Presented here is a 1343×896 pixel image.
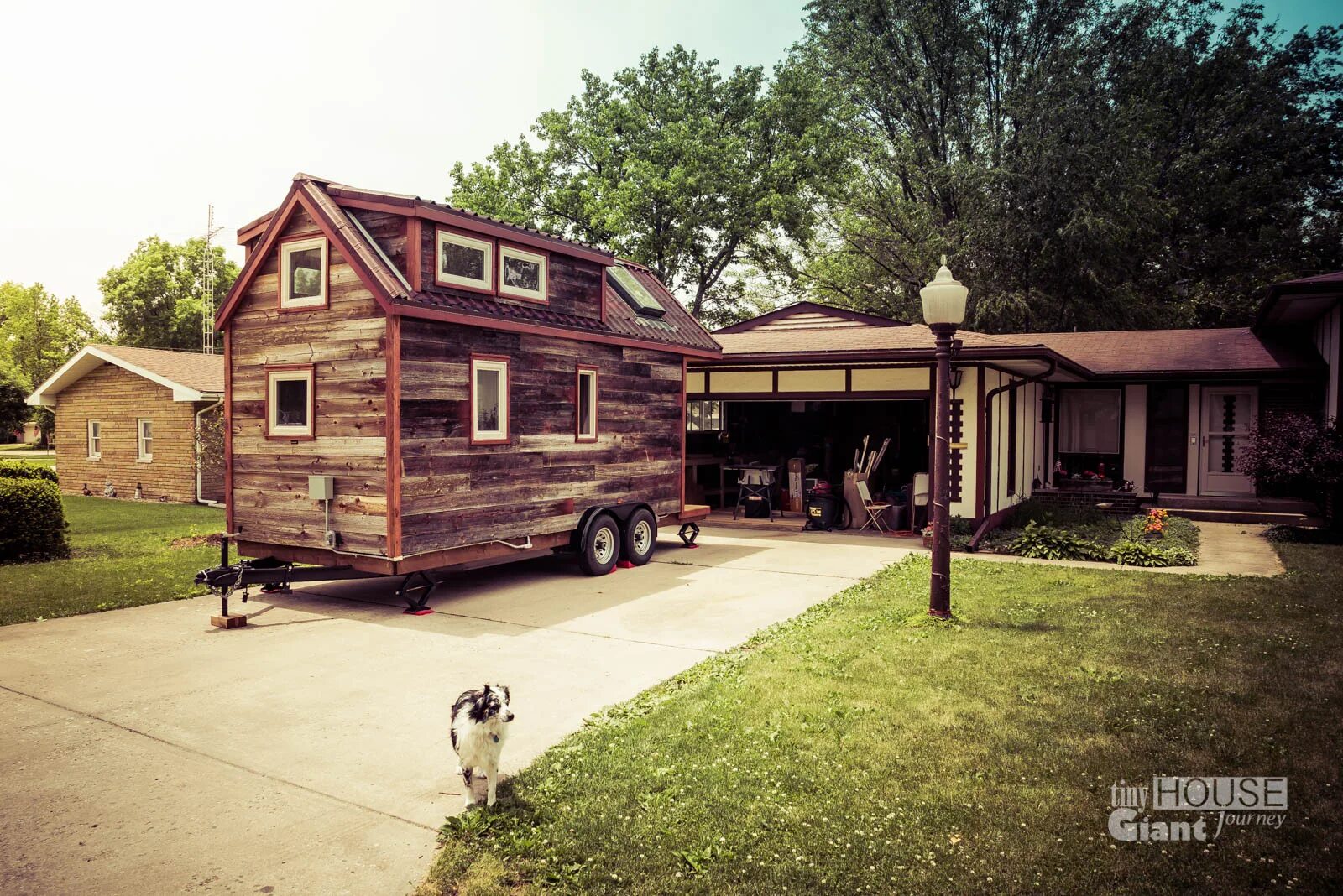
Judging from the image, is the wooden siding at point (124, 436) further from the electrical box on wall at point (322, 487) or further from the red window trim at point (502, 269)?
the red window trim at point (502, 269)

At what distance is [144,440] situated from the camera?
70.6 feet

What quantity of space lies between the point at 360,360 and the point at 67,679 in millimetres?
3638

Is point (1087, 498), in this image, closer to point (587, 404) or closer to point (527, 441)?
point (587, 404)

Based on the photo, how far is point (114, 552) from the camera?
12359 millimetres

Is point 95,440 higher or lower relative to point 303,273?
lower

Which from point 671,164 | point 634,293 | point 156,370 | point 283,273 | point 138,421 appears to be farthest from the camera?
point 671,164

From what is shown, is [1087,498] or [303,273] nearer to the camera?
[303,273]

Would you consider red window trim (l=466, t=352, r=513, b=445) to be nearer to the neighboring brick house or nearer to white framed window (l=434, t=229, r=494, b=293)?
white framed window (l=434, t=229, r=494, b=293)

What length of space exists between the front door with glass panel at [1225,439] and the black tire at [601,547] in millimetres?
13847

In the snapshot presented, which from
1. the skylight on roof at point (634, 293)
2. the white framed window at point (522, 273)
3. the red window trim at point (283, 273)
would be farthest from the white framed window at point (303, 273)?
the skylight on roof at point (634, 293)

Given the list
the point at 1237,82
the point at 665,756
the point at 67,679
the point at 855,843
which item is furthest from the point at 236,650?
the point at 1237,82

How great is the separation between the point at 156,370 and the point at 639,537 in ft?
50.9

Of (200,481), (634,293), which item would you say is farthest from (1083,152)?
(200,481)

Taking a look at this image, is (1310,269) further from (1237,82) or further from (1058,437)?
(1058,437)
